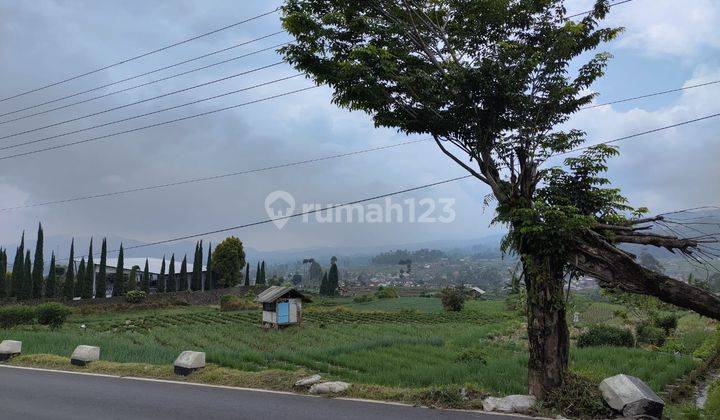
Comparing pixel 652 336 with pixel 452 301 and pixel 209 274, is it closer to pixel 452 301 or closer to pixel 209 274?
pixel 452 301

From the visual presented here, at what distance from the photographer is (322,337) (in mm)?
30391

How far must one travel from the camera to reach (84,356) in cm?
1330

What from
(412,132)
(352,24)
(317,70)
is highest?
(352,24)

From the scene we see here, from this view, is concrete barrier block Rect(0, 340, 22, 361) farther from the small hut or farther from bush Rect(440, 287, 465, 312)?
bush Rect(440, 287, 465, 312)

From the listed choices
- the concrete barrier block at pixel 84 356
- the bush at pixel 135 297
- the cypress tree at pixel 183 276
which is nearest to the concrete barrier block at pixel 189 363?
the concrete barrier block at pixel 84 356

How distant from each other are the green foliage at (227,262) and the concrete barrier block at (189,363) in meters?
66.6

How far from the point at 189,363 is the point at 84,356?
155 inches

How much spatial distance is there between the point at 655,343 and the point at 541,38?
21.8m

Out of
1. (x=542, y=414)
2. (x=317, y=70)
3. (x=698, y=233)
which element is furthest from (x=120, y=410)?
(x=698, y=233)

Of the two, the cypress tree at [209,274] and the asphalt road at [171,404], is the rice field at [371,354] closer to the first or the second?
the asphalt road at [171,404]

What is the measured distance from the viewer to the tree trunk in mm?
9047

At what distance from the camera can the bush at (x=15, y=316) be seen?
29703 mm

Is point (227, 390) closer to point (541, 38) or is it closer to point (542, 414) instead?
point (542, 414)

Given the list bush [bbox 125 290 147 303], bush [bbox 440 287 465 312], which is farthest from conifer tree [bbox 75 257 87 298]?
bush [bbox 440 287 465 312]
